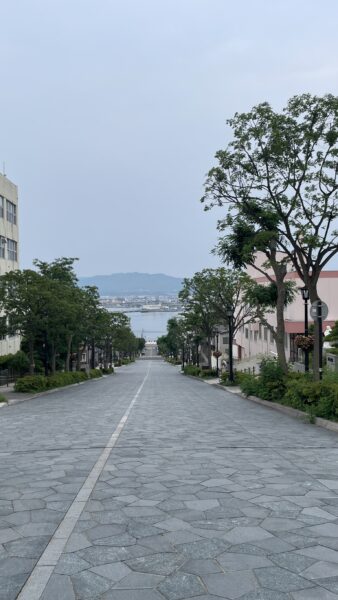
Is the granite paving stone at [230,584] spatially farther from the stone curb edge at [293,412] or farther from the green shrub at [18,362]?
the green shrub at [18,362]

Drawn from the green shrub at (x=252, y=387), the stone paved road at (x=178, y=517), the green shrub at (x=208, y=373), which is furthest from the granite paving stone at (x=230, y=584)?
the green shrub at (x=208, y=373)

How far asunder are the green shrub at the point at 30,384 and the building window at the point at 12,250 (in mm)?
21318

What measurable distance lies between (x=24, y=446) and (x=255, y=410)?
943 cm

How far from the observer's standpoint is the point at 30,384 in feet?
101

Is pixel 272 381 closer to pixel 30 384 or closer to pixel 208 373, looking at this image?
pixel 30 384

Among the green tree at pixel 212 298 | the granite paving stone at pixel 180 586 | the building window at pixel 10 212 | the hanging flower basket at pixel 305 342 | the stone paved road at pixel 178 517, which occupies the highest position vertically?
the building window at pixel 10 212

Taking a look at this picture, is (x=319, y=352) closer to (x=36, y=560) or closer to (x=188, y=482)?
(x=188, y=482)

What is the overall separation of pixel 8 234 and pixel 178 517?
4714cm

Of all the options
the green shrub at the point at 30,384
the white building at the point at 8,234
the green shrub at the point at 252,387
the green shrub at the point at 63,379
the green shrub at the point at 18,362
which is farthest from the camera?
the white building at the point at 8,234

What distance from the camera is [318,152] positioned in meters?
17.4

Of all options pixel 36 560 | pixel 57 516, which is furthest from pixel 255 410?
pixel 36 560

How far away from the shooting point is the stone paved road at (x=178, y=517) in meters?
4.12

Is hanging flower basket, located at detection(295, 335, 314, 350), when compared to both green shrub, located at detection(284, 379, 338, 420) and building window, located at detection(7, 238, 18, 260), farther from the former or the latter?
building window, located at detection(7, 238, 18, 260)

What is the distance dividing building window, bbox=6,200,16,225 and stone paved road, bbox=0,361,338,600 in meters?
41.7
